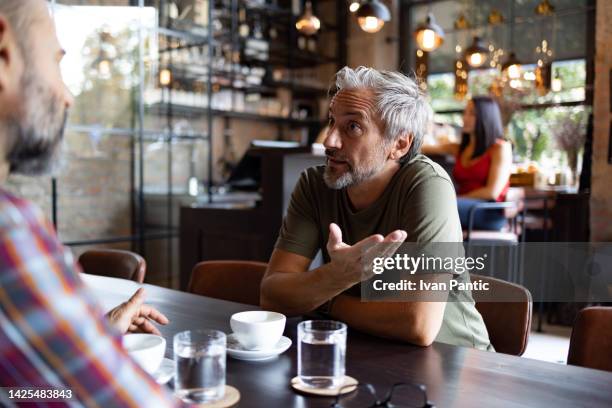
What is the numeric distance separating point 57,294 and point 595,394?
0.83 m

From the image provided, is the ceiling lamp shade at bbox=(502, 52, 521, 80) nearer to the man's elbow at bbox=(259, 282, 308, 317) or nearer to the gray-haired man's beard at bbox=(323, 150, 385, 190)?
the gray-haired man's beard at bbox=(323, 150, 385, 190)

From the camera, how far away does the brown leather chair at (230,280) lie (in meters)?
1.95

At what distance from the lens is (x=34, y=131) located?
63 cm

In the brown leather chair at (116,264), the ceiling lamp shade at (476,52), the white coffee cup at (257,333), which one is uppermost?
the ceiling lamp shade at (476,52)

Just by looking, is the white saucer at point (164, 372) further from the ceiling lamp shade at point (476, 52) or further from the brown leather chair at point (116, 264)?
the ceiling lamp shade at point (476, 52)

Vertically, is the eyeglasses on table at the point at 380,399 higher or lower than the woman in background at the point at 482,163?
lower

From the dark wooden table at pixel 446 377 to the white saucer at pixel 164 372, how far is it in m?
0.10

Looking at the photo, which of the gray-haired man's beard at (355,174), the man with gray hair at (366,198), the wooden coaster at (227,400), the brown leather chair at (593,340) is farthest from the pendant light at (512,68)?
the wooden coaster at (227,400)

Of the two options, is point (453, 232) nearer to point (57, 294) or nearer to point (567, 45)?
point (57, 294)

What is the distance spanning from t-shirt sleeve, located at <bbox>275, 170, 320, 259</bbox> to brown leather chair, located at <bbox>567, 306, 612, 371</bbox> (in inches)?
28.1

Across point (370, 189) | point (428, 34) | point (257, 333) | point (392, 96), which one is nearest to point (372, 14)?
point (428, 34)

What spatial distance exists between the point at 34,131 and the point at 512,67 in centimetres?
529

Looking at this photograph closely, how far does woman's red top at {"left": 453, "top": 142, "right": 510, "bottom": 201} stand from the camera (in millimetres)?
3645

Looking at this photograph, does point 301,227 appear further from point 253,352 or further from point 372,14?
point 372,14
